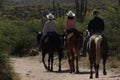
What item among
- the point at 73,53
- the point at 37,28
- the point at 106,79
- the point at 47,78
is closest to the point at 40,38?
the point at 73,53

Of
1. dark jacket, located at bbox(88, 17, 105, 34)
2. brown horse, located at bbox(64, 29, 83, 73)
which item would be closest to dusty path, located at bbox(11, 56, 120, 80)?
brown horse, located at bbox(64, 29, 83, 73)

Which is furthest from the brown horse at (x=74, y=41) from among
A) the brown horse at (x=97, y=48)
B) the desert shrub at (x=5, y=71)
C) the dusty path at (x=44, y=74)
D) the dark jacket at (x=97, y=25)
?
the desert shrub at (x=5, y=71)

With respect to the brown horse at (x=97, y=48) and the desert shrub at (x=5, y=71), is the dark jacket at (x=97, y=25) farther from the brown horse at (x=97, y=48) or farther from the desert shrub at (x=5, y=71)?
the desert shrub at (x=5, y=71)

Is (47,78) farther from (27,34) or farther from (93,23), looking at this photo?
(27,34)

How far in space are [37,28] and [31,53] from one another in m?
6.82

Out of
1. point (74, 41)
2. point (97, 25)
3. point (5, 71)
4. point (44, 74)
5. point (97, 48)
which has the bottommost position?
point (44, 74)

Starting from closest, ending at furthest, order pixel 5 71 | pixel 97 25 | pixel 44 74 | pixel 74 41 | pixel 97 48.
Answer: pixel 97 48, pixel 5 71, pixel 97 25, pixel 74 41, pixel 44 74

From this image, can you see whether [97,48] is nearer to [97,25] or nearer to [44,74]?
[97,25]

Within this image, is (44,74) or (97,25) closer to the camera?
(97,25)

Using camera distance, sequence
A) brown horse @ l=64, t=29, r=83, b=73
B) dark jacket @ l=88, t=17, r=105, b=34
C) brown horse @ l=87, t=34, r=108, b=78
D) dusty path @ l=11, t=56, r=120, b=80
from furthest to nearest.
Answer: brown horse @ l=64, t=29, r=83, b=73, dark jacket @ l=88, t=17, r=105, b=34, dusty path @ l=11, t=56, r=120, b=80, brown horse @ l=87, t=34, r=108, b=78

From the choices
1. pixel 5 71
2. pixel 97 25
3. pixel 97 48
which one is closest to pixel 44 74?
pixel 5 71

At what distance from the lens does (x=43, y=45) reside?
21.3 metres

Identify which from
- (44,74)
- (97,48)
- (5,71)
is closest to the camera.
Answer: (97,48)

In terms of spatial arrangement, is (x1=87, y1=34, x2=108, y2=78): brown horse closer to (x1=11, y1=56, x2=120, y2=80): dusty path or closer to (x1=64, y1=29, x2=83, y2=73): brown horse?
(x1=11, y1=56, x2=120, y2=80): dusty path
